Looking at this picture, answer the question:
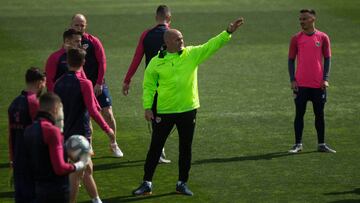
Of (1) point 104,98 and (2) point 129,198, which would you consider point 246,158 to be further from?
(2) point 129,198

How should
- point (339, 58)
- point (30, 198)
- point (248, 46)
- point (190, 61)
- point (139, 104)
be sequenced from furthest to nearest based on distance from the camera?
point (248, 46) → point (339, 58) → point (139, 104) → point (190, 61) → point (30, 198)

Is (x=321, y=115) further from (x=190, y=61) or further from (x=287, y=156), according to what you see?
(x=190, y=61)

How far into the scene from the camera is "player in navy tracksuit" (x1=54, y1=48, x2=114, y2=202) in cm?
1238

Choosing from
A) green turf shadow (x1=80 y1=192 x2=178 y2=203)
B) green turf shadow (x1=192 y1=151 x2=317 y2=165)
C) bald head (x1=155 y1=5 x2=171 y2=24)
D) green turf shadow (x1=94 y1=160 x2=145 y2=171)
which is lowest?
green turf shadow (x1=80 y1=192 x2=178 y2=203)

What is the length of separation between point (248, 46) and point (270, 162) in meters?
11.5

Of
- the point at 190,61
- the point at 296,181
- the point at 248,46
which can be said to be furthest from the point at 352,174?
the point at 248,46

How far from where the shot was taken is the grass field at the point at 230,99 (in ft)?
47.8

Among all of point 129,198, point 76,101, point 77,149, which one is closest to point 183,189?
point 129,198

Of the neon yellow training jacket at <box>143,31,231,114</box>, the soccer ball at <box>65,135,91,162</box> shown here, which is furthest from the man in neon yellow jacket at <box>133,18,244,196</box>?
the soccer ball at <box>65,135,91,162</box>

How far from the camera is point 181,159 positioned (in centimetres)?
1402

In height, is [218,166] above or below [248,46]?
below

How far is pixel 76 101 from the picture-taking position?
495 inches

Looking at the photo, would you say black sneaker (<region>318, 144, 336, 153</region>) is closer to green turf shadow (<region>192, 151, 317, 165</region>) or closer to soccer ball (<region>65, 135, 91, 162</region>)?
green turf shadow (<region>192, 151, 317, 165</region>)

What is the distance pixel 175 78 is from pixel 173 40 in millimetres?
520
